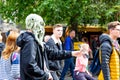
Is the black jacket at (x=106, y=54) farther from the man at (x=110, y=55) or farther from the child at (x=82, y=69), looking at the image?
the child at (x=82, y=69)

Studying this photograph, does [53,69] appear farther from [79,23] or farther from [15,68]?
[79,23]

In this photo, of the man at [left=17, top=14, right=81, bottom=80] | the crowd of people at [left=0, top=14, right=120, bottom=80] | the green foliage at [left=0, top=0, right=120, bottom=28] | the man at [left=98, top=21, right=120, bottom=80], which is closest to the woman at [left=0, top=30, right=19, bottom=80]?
the crowd of people at [left=0, top=14, right=120, bottom=80]

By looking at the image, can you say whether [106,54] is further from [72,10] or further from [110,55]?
[72,10]

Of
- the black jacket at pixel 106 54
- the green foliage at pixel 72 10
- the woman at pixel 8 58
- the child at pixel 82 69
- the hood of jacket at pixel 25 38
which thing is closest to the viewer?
the hood of jacket at pixel 25 38

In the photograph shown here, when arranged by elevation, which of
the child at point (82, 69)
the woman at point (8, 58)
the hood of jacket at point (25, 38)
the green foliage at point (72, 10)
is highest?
the green foliage at point (72, 10)

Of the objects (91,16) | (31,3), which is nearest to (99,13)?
(91,16)

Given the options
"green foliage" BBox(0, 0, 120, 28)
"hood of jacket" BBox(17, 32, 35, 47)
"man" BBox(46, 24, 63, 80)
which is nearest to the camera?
"hood of jacket" BBox(17, 32, 35, 47)

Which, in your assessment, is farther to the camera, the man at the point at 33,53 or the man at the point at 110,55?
the man at the point at 110,55

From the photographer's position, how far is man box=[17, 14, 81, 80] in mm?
4512

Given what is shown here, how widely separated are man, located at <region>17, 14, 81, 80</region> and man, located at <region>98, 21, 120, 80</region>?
123 centimetres

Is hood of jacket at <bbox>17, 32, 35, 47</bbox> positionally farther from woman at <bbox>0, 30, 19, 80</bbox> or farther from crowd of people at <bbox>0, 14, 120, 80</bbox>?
woman at <bbox>0, 30, 19, 80</bbox>

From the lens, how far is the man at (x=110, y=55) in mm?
5738

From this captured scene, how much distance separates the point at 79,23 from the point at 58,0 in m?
1.72

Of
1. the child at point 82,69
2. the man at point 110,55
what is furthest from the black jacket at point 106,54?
the child at point 82,69
